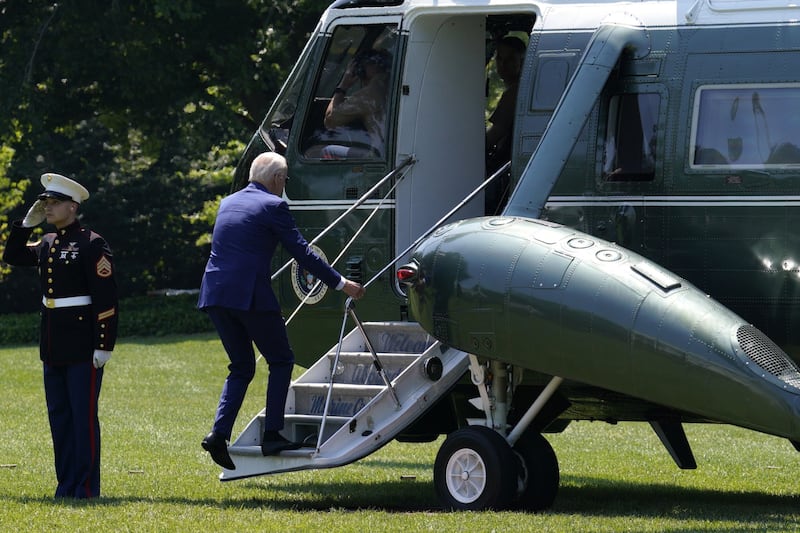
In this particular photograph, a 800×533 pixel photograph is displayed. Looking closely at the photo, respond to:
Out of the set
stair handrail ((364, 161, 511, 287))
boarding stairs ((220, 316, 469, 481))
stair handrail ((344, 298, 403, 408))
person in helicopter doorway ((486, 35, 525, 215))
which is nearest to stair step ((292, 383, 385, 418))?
boarding stairs ((220, 316, 469, 481))

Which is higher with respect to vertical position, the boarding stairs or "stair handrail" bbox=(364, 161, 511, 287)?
"stair handrail" bbox=(364, 161, 511, 287)

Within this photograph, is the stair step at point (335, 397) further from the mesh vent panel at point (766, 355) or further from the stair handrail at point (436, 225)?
the mesh vent panel at point (766, 355)

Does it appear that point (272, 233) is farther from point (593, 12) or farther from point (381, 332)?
point (593, 12)

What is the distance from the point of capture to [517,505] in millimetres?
9070

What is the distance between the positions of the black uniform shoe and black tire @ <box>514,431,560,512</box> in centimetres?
139

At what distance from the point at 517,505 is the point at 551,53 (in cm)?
290

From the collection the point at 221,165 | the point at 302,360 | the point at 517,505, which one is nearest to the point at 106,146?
the point at 221,165

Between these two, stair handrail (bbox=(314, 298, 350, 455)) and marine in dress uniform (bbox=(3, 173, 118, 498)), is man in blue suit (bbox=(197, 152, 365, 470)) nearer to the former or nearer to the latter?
stair handrail (bbox=(314, 298, 350, 455))

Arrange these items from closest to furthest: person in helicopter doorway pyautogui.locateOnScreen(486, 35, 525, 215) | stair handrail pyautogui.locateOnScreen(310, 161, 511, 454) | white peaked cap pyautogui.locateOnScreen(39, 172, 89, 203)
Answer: stair handrail pyautogui.locateOnScreen(310, 161, 511, 454) → white peaked cap pyautogui.locateOnScreen(39, 172, 89, 203) → person in helicopter doorway pyautogui.locateOnScreen(486, 35, 525, 215)

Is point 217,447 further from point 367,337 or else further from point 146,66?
point 146,66

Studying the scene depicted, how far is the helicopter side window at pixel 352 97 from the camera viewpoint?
34.8 feet

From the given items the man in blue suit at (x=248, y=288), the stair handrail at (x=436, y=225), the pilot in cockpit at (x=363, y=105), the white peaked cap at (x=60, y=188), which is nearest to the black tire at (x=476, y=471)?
the man in blue suit at (x=248, y=288)

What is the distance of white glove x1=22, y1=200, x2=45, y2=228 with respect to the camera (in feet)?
32.5

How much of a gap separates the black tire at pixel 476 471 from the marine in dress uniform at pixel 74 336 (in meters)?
2.19
